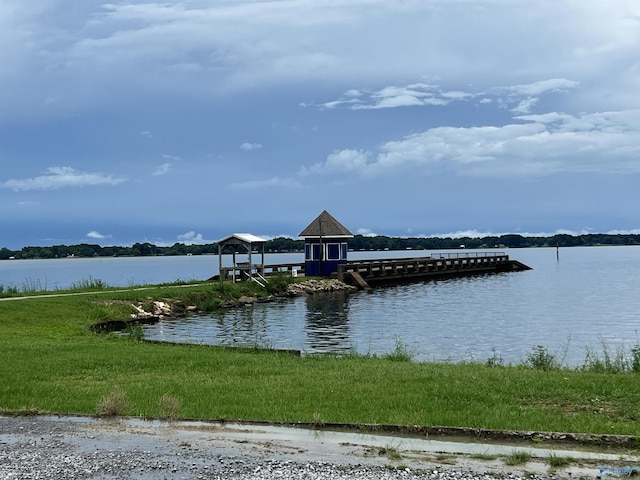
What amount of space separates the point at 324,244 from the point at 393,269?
40.8 ft

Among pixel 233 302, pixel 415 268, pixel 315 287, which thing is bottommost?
pixel 233 302

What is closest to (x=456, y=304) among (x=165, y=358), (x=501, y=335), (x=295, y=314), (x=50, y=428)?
(x=295, y=314)

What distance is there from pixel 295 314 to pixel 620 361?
23220 mm

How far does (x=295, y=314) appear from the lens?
38344 millimetres

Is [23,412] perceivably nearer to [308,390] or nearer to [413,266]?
[308,390]

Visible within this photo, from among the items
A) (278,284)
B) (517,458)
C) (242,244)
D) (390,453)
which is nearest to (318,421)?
(390,453)

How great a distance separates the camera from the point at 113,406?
34.3ft

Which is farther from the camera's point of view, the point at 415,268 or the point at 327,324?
the point at 415,268

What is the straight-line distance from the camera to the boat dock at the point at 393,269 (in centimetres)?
5178

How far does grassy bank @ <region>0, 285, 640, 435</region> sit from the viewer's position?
10.0 metres

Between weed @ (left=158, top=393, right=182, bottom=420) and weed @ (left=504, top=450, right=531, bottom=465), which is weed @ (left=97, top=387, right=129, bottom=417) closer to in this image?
weed @ (left=158, top=393, right=182, bottom=420)

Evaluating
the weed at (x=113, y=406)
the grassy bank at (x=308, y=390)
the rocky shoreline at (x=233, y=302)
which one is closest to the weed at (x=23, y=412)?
the grassy bank at (x=308, y=390)

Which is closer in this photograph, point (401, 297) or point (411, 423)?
point (411, 423)

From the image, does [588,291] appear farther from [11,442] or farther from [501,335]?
[11,442]
